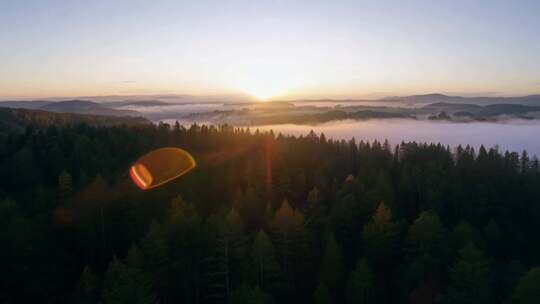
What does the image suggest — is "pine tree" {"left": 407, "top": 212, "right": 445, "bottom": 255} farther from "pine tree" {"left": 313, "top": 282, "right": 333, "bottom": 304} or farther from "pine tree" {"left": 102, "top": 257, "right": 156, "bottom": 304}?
"pine tree" {"left": 102, "top": 257, "right": 156, "bottom": 304}

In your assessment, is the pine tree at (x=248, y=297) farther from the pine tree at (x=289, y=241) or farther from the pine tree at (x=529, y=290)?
the pine tree at (x=529, y=290)

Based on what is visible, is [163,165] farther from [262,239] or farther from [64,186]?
[262,239]

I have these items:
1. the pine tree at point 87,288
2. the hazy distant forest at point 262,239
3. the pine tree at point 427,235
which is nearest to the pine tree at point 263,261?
the hazy distant forest at point 262,239

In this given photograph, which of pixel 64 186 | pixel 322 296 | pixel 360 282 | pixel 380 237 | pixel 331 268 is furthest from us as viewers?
pixel 64 186

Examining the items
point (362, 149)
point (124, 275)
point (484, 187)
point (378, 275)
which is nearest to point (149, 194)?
point (124, 275)

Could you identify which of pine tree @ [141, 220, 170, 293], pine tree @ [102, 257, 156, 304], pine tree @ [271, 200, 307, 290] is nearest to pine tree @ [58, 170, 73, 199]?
pine tree @ [141, 220, 170, 293]

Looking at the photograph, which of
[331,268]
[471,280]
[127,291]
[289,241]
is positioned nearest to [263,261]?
[289,241]
